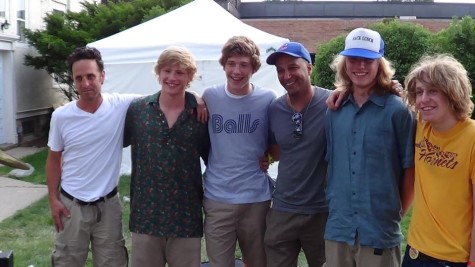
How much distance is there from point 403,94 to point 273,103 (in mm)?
947

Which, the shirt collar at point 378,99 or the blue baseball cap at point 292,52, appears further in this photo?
the blue baseball cap at point 292,52

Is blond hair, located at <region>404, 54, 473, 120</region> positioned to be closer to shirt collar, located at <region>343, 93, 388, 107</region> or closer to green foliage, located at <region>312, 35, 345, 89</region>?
shirt collar, located at <region>343, 93, 388, 107</region>

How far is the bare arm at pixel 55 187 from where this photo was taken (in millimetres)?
3672

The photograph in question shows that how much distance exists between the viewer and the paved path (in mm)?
7637

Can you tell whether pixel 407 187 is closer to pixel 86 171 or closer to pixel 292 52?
pixel 292 52

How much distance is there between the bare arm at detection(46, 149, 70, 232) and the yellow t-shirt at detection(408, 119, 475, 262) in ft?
7.49

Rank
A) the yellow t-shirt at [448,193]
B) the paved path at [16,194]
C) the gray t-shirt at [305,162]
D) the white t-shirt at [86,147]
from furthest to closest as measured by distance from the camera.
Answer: the paved path at [16,194]
the white t-shirt at [86,147]
the gray t-shirt at [305,162]
the yellow t-shirt at [448,193]

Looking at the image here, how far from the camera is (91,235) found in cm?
375

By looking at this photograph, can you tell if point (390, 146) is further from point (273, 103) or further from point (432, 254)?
point (273, 103)

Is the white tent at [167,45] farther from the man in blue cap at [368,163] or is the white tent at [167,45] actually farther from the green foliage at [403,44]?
the man in blue cap at [368,163]

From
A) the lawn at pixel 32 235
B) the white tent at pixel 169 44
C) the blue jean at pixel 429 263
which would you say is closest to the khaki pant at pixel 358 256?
the blue jean at pixel 429 263

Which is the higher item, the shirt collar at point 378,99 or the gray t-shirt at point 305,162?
the shirt collar at point 378,99

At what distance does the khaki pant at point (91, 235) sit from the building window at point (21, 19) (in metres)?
11.8

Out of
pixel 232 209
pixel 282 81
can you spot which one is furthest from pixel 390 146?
pixel 232 209
